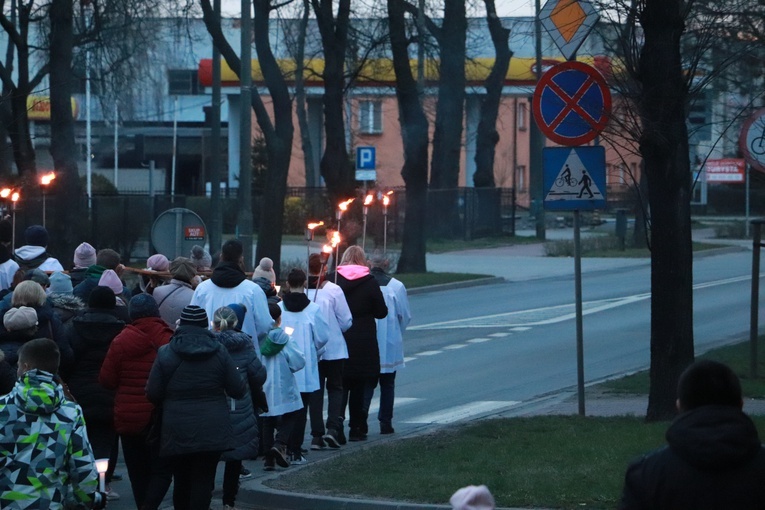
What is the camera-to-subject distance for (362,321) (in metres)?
11.4

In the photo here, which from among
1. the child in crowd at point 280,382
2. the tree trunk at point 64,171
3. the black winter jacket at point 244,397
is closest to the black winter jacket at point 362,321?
the child in crowd at point 280,382

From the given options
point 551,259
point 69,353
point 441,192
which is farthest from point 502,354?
point 441,192

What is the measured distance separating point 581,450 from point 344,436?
8.58 feet

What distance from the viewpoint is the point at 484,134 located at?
48875 mm

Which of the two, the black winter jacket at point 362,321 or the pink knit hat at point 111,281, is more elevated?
the pink knit hat at point 111,281

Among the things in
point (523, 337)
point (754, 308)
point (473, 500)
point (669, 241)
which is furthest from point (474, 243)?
point (473, 500)

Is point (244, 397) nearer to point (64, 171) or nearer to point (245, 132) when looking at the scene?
point (245, 132)

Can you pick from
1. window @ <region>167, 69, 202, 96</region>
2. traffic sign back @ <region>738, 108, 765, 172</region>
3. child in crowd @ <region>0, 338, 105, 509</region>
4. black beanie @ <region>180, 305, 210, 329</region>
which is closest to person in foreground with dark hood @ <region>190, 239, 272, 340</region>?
black beanie @ <region>180, 305, 210, 329</region>

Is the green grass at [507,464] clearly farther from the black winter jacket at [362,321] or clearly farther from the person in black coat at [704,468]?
the person in black coat at [704,468]

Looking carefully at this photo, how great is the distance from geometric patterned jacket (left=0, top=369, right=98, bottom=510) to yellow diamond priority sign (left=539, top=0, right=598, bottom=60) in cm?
609

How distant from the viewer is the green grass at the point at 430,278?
30.0 m

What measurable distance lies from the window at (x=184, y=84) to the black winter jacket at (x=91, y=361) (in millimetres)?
73516

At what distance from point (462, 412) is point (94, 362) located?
510 cm

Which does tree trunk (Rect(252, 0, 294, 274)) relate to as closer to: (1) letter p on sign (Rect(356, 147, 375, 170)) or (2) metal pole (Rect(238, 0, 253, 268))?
(2) metal pole (Rect(238, 0, 253, 268))
